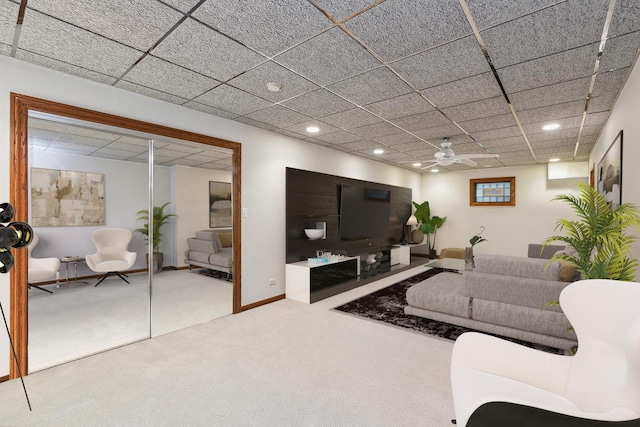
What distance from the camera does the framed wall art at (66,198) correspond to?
103 inches

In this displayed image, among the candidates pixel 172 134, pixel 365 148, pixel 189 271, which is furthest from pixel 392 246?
pixel 172 134

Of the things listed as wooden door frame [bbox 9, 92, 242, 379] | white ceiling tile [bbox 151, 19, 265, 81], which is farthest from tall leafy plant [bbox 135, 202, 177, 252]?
white ceiling tile [bbox 151, 19, 265, 81]

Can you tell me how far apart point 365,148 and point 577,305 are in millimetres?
4405

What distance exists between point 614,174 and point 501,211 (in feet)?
16.1

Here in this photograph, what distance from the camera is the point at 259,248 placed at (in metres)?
4.36

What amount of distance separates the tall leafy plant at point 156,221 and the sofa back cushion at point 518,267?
11.3 feet

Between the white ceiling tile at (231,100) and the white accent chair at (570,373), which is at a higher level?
the white ceiling tile at (231,100)

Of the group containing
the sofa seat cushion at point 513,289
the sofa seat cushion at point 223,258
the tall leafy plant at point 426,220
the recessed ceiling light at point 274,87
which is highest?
the recessed ceiling light at point 274,87

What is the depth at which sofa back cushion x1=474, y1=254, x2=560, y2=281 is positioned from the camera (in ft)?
9.63

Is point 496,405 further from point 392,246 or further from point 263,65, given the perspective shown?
point 392,246

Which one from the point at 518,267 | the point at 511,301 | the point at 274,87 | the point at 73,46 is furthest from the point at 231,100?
the point at 511,301

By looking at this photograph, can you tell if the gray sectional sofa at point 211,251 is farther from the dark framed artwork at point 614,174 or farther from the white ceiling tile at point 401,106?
the dark framed artwork at point 614,174

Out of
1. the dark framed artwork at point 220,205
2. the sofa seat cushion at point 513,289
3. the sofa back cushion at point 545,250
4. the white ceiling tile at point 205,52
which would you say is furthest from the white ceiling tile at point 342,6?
the sofa back cushion at point 545,250

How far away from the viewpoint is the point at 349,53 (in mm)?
2324
